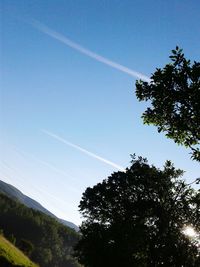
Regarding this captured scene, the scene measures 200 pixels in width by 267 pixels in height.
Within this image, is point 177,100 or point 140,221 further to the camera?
point 140,221

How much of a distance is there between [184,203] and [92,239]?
45.5 feet

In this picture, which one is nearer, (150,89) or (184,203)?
(150,89)

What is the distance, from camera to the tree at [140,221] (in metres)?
43.0

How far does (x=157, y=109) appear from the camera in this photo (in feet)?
64.6

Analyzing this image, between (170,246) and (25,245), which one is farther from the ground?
(170,246)

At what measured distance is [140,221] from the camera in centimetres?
4669

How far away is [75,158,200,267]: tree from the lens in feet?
141

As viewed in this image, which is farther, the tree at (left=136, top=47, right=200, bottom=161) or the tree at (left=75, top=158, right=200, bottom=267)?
the tree at (left=75, top=158, right=200, bottom=267)

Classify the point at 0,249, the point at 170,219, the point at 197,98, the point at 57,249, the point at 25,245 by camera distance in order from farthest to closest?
1. the point at 57,249
2. the point at 25,245
3. the point at 170,219
4. the point at 0,249
5. the point at 197,98

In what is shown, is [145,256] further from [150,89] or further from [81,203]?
[150,89]

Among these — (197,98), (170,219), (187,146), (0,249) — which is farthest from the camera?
(170,219)

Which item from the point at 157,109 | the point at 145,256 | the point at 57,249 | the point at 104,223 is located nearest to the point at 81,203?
the point at 104,223

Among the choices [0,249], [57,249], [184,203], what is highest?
[184,203]

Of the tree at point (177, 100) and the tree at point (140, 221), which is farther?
the tree at point (140, 221)
